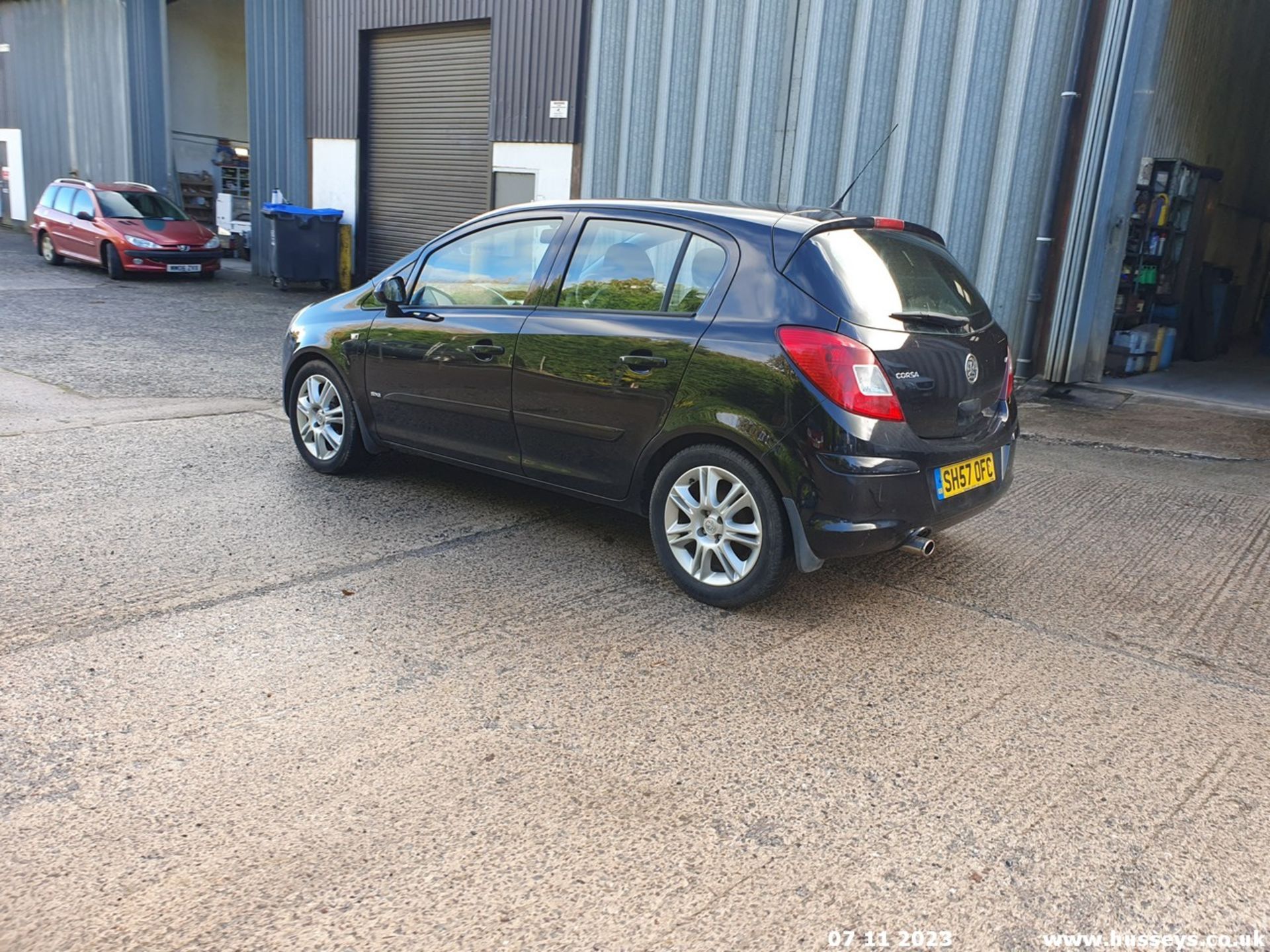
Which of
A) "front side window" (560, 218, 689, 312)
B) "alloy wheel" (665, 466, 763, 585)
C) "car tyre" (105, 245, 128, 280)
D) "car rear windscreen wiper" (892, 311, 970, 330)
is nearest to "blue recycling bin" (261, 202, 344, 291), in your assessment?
"car tyre" (105, 245, 128, 280)

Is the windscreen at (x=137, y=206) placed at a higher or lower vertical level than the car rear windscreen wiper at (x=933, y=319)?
lower

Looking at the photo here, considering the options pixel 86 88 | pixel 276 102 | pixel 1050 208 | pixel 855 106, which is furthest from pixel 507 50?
pixel 86 88

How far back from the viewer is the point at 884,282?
410 centimetres

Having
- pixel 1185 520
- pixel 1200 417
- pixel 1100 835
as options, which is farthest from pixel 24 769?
pixel 1200 417

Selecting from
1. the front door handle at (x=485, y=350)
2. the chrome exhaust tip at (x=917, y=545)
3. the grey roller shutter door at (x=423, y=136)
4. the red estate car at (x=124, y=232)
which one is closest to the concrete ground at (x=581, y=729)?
the chrome exhaust tip at (x=917, y=545)

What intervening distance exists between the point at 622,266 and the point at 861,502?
5.10 feet

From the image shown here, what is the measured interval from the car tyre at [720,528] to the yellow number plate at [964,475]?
0.66 m

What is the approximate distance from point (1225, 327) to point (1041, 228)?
6503mm

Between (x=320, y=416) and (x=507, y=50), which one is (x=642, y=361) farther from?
(x=507, y=50)

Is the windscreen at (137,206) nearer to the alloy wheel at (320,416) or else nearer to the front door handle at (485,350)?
the alloy wheel at (320,416)

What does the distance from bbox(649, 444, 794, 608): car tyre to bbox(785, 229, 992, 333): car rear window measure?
741 mm

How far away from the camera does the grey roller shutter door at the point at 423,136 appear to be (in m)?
15.2

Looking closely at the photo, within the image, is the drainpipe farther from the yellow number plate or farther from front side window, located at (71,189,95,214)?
front side window, located at (71,189,95,214)
